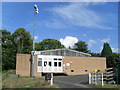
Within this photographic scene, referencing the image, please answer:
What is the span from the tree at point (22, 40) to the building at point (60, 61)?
17.1m

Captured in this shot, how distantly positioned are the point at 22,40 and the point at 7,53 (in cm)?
513

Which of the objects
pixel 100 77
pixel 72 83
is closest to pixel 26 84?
pixel 72 83

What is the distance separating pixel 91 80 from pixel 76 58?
732 inches

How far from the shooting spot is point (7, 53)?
46812 mm

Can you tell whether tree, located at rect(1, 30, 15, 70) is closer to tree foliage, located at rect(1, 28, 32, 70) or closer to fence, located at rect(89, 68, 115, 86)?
tree foliage, located at rect(1, 28, 32, 70)

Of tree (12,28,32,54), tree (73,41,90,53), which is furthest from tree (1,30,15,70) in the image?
tree (73,41,90,53)

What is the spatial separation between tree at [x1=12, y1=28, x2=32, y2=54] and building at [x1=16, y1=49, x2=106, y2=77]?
17110 millimetres

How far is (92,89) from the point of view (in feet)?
42.2

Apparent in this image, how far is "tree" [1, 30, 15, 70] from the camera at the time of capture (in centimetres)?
4616

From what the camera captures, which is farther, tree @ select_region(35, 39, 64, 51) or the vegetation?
tree @ select_region(35, 39, 64, 51)

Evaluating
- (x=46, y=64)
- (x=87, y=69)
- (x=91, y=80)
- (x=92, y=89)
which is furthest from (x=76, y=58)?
(x=92, y=89)

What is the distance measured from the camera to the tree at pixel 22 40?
48.9 m

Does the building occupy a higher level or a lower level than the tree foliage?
lower

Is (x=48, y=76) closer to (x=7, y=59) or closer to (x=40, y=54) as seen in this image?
(x=40, y=54)
